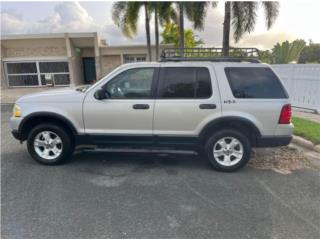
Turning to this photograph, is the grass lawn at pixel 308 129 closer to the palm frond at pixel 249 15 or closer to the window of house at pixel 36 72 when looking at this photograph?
the palm frond at pixel 249 15

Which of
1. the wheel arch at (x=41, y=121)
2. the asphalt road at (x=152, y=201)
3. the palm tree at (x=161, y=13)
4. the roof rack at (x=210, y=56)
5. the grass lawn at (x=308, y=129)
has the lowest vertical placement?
the asphalt road at (x=152, y=201)

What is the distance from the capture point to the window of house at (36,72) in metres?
21.8

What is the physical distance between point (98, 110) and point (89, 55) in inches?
846

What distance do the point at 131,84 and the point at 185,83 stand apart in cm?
94

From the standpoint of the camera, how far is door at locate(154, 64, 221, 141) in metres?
4.17

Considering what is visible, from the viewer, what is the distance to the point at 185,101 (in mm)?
4188

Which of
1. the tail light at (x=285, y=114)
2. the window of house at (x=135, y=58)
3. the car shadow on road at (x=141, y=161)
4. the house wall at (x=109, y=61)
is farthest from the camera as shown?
the window of house at (x=135, y=58)

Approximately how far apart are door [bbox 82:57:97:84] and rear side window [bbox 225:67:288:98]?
852 inches

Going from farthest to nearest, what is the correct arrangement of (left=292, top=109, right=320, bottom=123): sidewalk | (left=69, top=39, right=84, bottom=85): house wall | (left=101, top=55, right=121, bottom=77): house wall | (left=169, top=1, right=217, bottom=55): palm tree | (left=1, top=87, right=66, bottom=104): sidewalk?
(left=101, top=55, right=121, bottom=77): house wall → (left=69, top=39, right=84, bottom=85): house wall → (left=1, top=87, right=66, bottom=104): sidewalk → (left=169, top=1, right=217, bottom=55): palm tree → (left=292, top=109, right=320, bottom=123): sidewalk

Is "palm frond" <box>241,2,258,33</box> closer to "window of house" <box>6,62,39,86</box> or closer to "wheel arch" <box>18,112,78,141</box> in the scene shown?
"wheel arch" <box>18,112,78,141</box>

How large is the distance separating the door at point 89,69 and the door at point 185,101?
21257 mm

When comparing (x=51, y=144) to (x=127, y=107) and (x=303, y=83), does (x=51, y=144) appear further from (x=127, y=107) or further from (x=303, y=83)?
(x=303, y=83)

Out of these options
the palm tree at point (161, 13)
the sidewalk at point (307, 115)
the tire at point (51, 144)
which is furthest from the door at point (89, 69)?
the tire at point (51, 144)

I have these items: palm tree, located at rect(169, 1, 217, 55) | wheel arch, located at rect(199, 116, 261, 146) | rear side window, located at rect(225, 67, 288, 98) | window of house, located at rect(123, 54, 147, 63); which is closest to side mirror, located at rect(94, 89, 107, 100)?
wheel arch, located at rect(199, 116, 261, 146)
